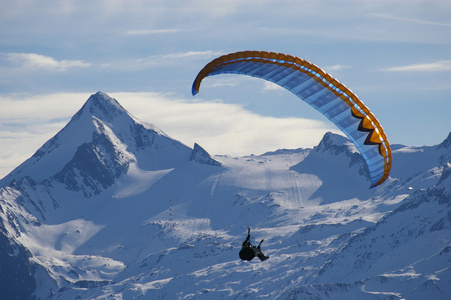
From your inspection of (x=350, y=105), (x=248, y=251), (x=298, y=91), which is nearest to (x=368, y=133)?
(x=350, y=105)

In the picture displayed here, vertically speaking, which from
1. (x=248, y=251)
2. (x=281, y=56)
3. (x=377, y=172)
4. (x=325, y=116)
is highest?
(x=281, y=56)

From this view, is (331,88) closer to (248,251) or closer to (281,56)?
(281,56)

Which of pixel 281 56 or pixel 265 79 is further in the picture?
pixel 265 79

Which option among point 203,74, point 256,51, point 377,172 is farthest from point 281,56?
point 377,172

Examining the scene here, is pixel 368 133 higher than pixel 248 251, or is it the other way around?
pixel 368 133

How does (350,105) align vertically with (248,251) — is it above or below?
above

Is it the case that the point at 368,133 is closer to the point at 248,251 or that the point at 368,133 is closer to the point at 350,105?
the point at 350,105
